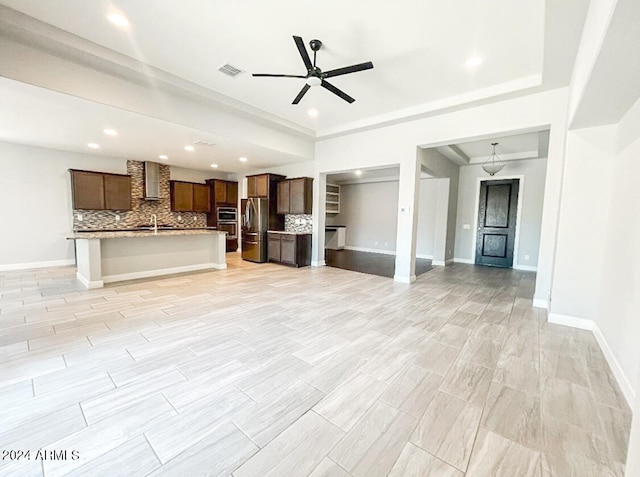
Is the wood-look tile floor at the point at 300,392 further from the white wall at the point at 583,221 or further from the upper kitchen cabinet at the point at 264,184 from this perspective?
the upper kitchen cabinet at the point at 264,184

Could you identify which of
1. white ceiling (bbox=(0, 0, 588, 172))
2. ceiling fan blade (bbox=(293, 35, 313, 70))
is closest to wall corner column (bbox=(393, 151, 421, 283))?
white ceiling (bbox=(0, 0, 588, 172))

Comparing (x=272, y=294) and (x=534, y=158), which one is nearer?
(x=272, y=294)

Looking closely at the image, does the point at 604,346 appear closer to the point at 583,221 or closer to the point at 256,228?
the point at 583,221

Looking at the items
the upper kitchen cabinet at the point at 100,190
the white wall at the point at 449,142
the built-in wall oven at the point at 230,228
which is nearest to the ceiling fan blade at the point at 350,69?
the white wall at the point at 449,142

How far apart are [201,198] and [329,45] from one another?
672 centimetres

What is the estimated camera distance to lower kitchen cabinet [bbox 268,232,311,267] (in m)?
6.61

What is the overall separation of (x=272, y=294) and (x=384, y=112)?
3857mm

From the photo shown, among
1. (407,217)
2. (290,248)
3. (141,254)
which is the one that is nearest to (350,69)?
(407,217)

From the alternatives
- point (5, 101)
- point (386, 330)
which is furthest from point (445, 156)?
point (5, 101)

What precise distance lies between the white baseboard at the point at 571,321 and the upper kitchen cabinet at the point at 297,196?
16.5 feet

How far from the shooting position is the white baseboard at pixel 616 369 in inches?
73.5

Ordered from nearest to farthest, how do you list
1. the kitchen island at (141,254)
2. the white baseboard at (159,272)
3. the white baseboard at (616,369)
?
the white baseboard at (616,369)
the kitchen island at (141,254)
the white baseboard at (159,272)

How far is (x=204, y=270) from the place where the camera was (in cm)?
601

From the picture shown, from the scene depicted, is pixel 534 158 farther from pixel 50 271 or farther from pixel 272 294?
pixel 50 271
